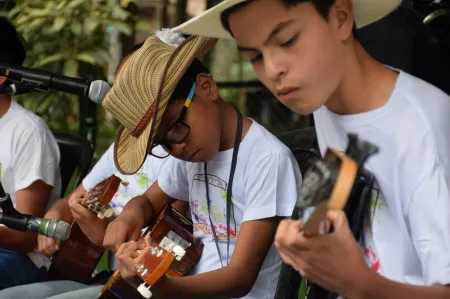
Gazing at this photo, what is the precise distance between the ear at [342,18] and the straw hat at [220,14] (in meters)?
0.05

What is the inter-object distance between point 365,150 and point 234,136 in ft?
2.91

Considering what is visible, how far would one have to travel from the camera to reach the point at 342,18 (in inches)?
53.1

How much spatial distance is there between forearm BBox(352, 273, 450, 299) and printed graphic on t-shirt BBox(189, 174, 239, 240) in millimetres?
889

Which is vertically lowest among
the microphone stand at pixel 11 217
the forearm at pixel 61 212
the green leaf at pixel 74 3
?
the green leaf at pixel 74 3

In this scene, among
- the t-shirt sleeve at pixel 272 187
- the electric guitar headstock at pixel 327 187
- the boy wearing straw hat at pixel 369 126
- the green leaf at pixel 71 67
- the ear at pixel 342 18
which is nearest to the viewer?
the electric guitar headstock at pixel 327 187

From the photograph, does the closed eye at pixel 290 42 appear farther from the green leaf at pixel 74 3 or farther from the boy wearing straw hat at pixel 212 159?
the green leaf at pixel 74 3

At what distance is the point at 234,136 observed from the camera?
7.02 ft

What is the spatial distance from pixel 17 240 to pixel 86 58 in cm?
196

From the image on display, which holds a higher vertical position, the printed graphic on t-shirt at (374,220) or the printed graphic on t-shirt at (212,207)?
the printed graphic on t-shirt at (374,220)

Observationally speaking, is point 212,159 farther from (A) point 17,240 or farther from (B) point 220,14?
(A) point 17,240

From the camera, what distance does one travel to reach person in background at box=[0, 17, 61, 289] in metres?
2.76

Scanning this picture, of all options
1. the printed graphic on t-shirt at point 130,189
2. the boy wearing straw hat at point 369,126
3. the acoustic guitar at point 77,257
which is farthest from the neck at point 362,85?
the acoustic guitar at point 77,257

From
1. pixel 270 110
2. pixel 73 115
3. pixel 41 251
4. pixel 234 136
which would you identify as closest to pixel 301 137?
pixel 234 136

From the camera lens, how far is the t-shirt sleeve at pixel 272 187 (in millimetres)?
1995
